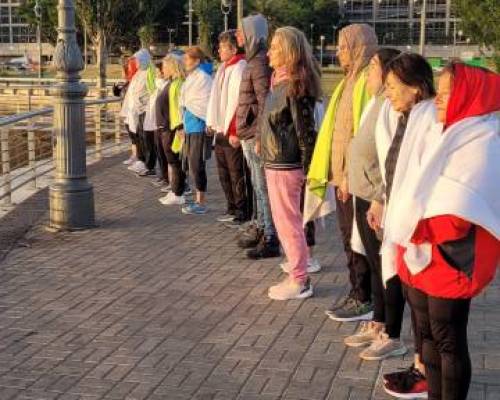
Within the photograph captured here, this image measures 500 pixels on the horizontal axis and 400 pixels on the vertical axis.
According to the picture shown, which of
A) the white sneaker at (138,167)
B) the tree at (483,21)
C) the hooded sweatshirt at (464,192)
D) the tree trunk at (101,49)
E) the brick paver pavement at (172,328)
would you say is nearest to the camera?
the hooded sweatshirt at (464,192)

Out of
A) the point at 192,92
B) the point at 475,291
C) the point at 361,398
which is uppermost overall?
the point at 192,92

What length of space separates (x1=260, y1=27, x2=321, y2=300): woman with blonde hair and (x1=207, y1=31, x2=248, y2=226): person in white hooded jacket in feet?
5.05

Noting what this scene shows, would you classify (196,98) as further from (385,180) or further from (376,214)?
(385,180)

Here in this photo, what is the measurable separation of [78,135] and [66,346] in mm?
3584

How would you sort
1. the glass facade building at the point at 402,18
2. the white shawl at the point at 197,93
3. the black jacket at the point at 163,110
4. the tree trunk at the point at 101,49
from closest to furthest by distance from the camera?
the white shawl at the point at 197,93 < the black jacket at the point at 163,110 < the tree trunk at the point at 101,49 < the glass facade building at the point at 402,18

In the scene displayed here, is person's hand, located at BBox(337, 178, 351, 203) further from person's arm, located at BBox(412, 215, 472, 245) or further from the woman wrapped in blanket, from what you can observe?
the woman wrapped in blanket

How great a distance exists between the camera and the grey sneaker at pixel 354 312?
5133mm

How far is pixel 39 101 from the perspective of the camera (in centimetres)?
3108

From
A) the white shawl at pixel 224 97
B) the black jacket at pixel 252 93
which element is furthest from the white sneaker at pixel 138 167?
the black jacket at pixel 252 93

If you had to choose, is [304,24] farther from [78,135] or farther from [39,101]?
[78,135]

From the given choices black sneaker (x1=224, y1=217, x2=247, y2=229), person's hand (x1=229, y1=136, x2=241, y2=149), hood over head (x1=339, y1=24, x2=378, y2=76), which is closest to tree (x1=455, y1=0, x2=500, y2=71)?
black sneaker (x1=224, y1=217, x2=247, y2=229)

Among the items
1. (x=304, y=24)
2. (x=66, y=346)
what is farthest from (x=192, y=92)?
(x=304, y=24)

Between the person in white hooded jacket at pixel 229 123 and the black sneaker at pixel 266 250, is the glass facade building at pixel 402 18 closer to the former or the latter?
the person in white hooded jacket at pixel 229 123

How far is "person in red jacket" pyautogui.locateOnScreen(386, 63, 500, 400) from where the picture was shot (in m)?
3.11
